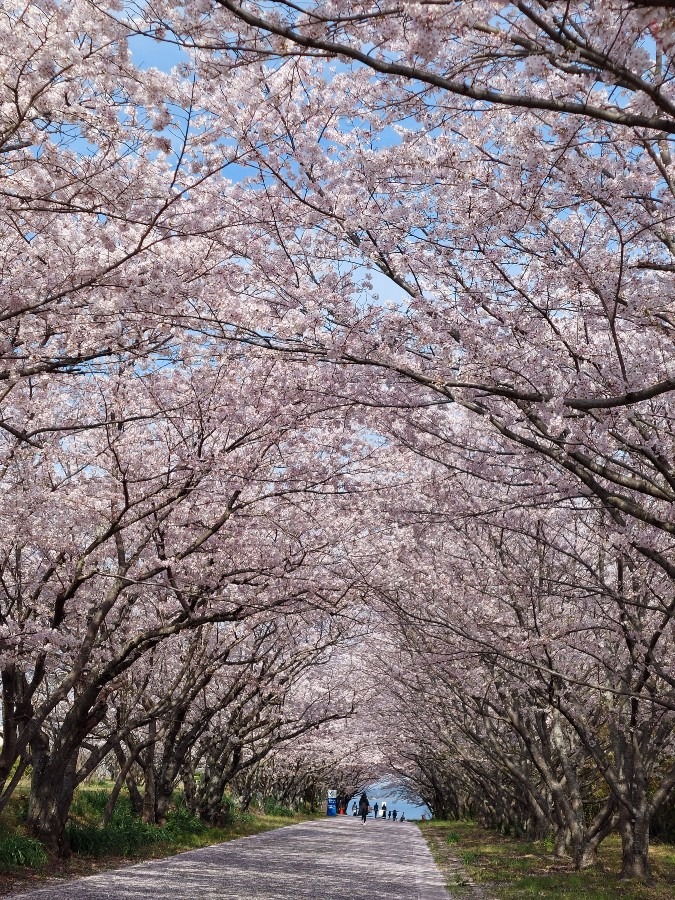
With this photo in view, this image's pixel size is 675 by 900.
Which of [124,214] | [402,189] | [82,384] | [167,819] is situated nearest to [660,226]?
[402,189]

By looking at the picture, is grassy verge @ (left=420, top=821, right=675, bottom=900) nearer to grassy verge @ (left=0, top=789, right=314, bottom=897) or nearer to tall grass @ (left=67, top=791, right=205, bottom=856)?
grassy verge @ (left=0, top=789, right=314, bottom=897)

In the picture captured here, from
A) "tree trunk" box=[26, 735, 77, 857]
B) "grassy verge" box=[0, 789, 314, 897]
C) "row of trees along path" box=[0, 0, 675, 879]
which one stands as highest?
"row of trees along path" box=[0, 0, 675, 879]

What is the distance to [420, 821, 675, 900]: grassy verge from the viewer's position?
10758 millimetres

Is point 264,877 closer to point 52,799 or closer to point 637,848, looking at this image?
point 52,799

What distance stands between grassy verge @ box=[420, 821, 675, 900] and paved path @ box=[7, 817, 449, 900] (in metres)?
0.56

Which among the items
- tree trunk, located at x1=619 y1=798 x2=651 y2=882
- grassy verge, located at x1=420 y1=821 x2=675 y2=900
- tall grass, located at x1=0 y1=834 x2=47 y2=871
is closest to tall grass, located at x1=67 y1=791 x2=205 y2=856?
tall grass, located at x1=0 y1=834 x2=47 y2=871

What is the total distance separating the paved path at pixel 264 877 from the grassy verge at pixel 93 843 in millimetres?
458

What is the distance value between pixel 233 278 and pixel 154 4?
423 cm

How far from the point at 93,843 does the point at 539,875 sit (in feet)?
24.1

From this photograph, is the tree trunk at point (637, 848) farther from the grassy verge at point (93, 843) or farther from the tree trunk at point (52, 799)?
the tree trunk at point (52, 799)

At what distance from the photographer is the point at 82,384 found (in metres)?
11.3

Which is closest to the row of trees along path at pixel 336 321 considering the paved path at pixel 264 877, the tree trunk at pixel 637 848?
the tree trunk at pixel 637 848

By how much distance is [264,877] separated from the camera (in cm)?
1243

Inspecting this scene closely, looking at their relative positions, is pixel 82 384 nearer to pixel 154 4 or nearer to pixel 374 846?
pixel 154 4
